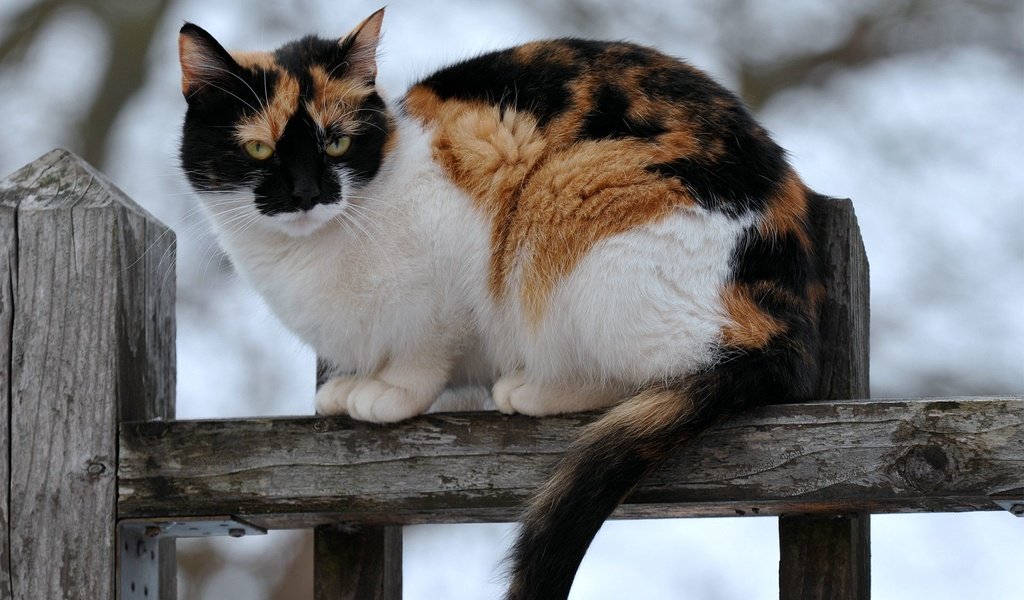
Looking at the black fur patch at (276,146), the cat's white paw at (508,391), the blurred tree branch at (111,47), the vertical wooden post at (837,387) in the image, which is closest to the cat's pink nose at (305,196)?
the black fur patch at (276,146)

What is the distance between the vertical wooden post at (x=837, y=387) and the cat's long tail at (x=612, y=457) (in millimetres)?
243

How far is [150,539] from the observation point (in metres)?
1.93

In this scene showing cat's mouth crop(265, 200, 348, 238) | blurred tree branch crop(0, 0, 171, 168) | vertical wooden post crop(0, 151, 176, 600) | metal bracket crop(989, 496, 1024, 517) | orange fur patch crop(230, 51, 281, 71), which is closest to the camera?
metal bracket crop(989, 496, 1024, 517)

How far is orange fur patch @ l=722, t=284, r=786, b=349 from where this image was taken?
71.3 inches

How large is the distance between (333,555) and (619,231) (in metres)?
0.85

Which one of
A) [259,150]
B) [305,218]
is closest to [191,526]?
[305,218]

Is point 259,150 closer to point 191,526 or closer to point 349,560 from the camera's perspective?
point 191,526

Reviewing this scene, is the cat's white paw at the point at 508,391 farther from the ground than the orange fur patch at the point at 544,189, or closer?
closer

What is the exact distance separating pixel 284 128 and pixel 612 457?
879mm

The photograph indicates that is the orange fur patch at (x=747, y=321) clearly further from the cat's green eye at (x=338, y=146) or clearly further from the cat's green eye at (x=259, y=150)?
the cat's green eye at (x=259, y=150)

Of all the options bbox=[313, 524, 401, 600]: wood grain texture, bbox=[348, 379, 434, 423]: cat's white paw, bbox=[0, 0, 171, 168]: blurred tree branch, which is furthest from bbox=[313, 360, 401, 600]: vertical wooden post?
bbox=[0, 0, 171, 168]: blurred tree branch

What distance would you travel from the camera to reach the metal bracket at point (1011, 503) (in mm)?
1637

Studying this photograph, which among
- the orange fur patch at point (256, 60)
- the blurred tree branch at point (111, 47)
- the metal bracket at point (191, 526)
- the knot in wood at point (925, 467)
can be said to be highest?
the blurred tree branch at point (111, 47)

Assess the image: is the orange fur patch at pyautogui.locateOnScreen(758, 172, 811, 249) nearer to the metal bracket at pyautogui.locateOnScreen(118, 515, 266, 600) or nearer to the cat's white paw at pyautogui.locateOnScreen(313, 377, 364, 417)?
the cat's white paw at pyautogui.locateOnScreen(313, 377, 364, 417)
